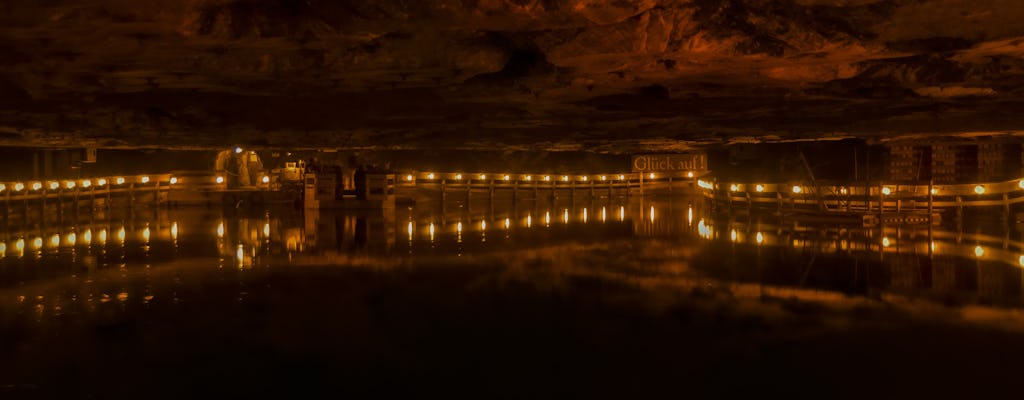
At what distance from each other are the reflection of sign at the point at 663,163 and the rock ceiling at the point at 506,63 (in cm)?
1530

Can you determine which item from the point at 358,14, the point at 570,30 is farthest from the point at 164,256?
the point at 570,30

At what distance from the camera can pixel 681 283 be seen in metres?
10.8

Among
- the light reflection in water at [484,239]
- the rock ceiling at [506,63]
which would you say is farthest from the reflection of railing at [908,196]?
the light reflection in water at [484,239]

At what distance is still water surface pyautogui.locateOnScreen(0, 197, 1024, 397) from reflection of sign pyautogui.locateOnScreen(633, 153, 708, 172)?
18210 millimetres

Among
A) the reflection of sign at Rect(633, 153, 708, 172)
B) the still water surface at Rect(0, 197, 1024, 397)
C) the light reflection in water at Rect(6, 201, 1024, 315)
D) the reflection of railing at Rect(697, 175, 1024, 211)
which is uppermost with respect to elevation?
the reflection of sign at Rect(633, 153, 708, 172)

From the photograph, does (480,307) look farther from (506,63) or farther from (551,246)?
(551,246)

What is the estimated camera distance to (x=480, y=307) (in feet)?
30.2

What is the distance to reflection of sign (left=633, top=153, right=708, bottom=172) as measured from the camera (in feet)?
114

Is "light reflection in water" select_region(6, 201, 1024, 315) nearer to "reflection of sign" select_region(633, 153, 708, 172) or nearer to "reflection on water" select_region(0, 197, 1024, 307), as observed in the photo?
"reflection on water" select_region(0, 197, 1024, 307)

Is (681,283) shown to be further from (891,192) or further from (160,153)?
(160,153)

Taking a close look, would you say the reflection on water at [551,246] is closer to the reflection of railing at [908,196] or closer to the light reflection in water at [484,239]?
the light reflection in water at [484,239]

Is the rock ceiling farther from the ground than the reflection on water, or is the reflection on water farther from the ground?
the rock ceiling

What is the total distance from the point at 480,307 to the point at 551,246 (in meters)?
5.88

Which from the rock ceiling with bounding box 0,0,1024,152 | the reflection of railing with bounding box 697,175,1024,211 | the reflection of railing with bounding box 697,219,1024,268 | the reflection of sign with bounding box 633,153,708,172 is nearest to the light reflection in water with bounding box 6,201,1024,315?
the reflection of railing with bounding box 697,219,1024,268
